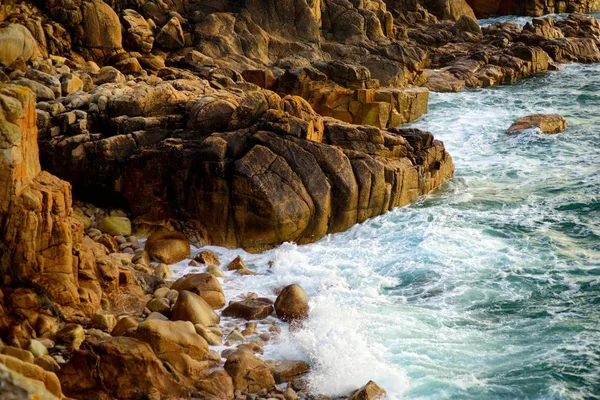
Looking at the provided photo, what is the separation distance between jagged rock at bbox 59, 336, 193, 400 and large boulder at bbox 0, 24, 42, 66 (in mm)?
12879

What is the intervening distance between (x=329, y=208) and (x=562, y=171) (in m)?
8.53

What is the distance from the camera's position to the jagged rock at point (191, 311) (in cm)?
1327

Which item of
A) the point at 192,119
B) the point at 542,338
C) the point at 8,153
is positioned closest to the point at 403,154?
the point at 192,119

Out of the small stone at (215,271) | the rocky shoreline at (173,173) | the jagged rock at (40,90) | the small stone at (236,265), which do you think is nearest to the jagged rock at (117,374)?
the rocky shoreline at (173,173)

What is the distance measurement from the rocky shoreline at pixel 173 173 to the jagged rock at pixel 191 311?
1.1 inches

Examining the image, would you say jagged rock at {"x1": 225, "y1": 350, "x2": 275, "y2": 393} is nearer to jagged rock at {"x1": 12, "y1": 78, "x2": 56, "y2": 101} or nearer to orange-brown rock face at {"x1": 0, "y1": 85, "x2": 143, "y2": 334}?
orange-brown rock face at {"x1": 0, "y1": 85, "x2": 143, "y2": 334}

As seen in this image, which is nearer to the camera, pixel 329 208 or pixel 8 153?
pixel 8 153

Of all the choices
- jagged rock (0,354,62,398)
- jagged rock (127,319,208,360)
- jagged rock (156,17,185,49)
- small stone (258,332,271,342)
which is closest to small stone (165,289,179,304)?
jagged rock (127,319,208,360)

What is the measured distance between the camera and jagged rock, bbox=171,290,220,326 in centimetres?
1327

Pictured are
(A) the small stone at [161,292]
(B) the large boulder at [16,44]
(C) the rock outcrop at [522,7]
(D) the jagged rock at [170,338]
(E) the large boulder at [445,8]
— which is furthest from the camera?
(C) the rock outcrop at [522,7]

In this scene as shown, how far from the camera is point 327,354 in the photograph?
12438 mm

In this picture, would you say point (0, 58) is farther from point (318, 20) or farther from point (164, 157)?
point (318, 20)

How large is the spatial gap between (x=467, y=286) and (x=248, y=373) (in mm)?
5632

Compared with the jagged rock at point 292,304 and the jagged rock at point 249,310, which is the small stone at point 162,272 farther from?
the jagged rock at point 292,304
